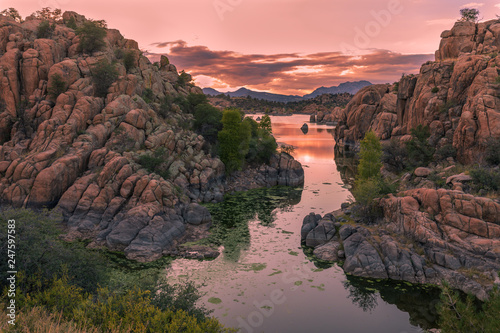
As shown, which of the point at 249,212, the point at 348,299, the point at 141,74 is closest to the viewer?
the point at 348,299

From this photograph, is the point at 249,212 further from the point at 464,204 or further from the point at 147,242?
the point at 464,204

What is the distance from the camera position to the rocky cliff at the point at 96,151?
39059mm

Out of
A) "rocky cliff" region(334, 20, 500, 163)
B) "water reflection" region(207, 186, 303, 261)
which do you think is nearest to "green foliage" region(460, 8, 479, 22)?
"rocky cliff" region(334, 20, 500, 163)

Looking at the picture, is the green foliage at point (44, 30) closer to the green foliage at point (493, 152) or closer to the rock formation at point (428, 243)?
the rock formation at point (428, 243)

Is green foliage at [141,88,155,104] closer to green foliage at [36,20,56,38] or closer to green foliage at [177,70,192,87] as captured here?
green foliage at [36,20,56,38]

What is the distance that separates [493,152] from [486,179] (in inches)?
436

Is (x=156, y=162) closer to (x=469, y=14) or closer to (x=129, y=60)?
(x=129, y=60)

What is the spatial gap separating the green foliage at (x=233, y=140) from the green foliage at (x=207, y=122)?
9.03ft

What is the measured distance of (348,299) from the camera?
27.6 metres

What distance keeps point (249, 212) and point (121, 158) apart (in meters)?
20.4

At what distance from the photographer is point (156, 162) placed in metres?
47.0

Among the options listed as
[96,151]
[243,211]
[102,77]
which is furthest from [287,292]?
[102,77]

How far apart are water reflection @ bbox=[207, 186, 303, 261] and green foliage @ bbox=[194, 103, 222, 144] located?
1639 centimetres

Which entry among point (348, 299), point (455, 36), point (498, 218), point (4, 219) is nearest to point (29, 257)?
point (4, 219)
